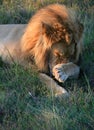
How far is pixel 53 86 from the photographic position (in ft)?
14.8

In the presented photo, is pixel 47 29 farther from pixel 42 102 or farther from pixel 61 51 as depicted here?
pixel 42 102

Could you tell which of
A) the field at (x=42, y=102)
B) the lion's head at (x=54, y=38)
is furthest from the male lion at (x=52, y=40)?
the field at (x=42, y=102)

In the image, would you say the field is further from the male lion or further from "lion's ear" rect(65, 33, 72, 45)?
"lion's ear" rect(65, 33, 72, 45)

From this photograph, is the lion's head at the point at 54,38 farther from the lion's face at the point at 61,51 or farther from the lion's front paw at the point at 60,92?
the lion's front paw at the point at 60,92

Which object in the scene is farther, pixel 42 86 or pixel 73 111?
pixel 42 86

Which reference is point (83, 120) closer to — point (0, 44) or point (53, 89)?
point (53, 89)

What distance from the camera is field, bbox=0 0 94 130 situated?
12.4 ft

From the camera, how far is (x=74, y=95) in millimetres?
4219

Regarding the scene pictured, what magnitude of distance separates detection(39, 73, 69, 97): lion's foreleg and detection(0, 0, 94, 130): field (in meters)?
0.05

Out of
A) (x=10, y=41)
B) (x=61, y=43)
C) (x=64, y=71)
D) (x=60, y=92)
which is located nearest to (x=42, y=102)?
(x=60, y=92)

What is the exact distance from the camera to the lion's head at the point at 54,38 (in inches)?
174

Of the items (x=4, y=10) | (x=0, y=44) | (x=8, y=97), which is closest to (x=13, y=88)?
(x=8, y=97)

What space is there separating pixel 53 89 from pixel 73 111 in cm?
55

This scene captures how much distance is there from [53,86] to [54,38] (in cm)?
44
